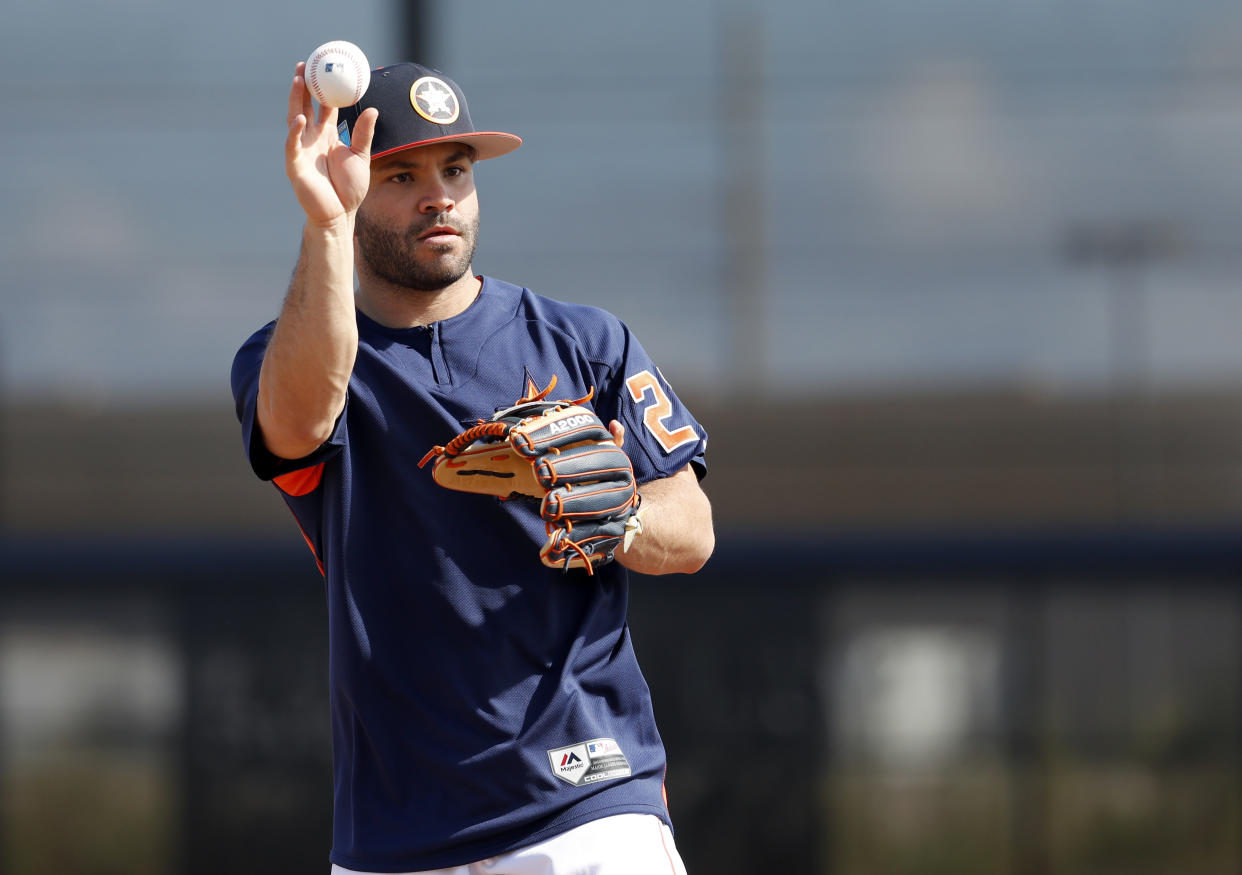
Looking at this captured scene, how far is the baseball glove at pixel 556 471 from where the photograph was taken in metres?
2.03

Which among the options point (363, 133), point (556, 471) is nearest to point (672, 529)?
point (556, 471)

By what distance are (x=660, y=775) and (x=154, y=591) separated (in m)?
5.10

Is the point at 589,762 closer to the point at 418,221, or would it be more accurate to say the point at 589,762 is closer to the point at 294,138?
the point at 418,221

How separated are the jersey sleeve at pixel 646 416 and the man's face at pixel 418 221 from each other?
32 cm

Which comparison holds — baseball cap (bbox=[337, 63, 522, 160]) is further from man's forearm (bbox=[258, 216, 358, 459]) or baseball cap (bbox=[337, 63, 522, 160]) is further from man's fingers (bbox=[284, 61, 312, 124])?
man's forearm (bbox=[258, 216, 358, 459])

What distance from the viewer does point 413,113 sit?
2281mm

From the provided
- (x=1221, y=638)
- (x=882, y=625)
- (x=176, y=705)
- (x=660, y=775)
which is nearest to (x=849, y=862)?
(x=882, y=625)

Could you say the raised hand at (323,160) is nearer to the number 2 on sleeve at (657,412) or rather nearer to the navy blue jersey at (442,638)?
the navy blue jersey at (442,638)

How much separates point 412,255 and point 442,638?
622mm

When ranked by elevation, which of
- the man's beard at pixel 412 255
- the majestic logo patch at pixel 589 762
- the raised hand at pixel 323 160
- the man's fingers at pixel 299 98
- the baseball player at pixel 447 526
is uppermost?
the man's fingers at pixel 299 98

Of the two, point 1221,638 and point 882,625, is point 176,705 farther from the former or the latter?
point 1221,638

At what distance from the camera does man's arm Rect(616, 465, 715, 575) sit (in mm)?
2236

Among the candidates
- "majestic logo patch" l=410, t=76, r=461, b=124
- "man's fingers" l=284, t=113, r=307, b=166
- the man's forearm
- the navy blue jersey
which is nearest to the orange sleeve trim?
the navy blue jersey

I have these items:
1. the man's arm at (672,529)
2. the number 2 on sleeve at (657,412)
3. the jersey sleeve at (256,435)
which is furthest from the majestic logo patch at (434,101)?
the man's arm at (672,529)
